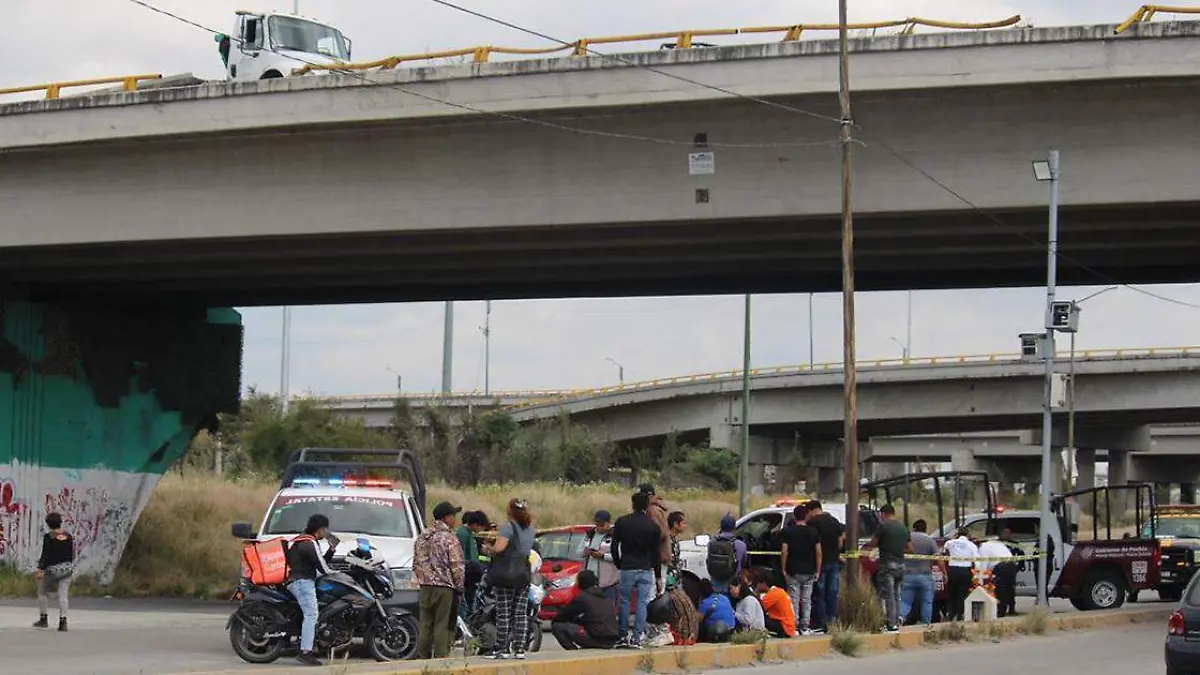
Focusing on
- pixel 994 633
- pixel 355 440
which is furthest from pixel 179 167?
pixel 355 440

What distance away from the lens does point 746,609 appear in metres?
18.7

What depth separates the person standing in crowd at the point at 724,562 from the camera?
18.9 metres

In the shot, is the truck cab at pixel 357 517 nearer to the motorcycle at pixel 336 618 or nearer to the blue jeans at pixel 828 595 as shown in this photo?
the motorcycle at pixel 336 618

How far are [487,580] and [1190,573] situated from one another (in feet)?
63.8

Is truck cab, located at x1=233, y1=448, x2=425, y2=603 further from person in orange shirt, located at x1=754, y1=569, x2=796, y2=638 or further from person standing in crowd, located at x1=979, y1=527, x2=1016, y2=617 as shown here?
person standing in crowd, located at x1=979, y1=527, x2=1016, y2=617

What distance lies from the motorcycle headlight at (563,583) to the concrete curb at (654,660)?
4.23 metres

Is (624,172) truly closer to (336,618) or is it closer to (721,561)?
(721,561)

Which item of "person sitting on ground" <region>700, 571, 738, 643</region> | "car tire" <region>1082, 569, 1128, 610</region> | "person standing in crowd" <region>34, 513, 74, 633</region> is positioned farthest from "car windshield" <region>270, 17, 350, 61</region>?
"car tire" <region>1082, 569, 1128, 610</region>

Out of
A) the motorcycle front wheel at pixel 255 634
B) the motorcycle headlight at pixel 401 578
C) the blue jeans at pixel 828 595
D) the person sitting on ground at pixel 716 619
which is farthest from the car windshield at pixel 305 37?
the motorcycle front wheel at pixel 255 634

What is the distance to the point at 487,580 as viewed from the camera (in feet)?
49.9

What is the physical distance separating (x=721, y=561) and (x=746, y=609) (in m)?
0.64

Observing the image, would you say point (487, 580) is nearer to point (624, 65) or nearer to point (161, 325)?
point (624, 65)

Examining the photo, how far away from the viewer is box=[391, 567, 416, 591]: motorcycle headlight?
55.2 feet

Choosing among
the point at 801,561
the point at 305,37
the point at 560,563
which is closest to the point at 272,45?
the point at 305,37
